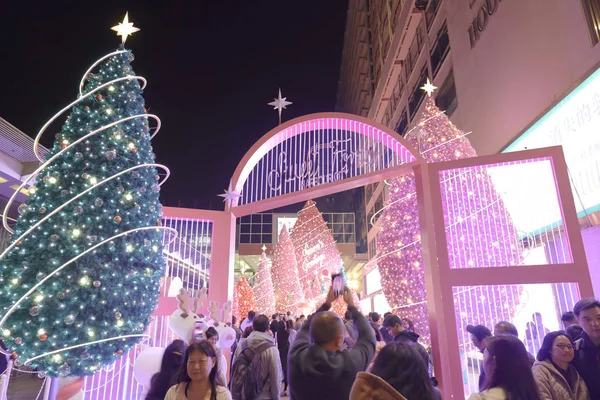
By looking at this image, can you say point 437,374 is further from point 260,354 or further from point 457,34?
point 457,34

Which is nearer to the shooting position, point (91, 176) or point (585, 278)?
point (91, 176)

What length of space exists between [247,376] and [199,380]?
4.82 feet

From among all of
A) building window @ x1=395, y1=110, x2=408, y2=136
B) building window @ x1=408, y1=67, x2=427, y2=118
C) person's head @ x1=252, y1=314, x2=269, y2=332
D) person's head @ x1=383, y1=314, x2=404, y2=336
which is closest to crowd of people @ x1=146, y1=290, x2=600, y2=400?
person's head @ x1=252, y1=314, x2=269, y2=332

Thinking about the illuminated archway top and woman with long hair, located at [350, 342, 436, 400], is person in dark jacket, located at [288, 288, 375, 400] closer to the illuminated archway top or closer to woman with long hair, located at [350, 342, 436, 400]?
woman with long hair, located at [350, 342, 436, 400]

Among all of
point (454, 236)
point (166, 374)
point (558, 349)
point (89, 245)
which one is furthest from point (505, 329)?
point (89, 245)

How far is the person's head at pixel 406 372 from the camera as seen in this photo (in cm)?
A: 181

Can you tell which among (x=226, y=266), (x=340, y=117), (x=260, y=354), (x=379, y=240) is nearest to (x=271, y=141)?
(x=340, y=117)

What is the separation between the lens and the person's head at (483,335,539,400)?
80.8 inches

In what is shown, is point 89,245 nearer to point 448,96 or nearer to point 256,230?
point 448,96

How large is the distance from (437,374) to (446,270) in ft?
4.94

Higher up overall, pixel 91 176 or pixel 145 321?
pixel 91 176

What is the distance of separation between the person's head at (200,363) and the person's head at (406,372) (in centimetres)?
111

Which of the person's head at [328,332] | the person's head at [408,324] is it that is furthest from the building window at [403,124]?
the person's head at [328,332]

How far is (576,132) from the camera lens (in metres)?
6.34
